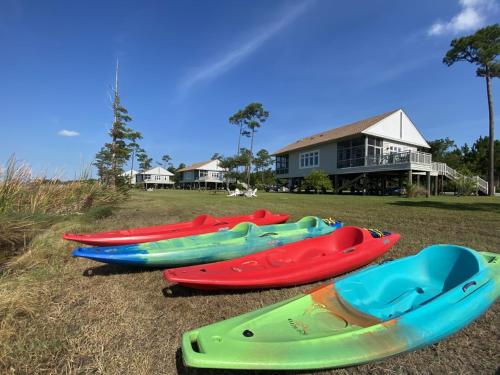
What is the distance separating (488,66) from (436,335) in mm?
28367

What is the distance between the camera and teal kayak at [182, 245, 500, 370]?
1.74 m

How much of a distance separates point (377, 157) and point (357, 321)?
23785 millimetres

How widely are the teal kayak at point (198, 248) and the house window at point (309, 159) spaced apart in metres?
26.8

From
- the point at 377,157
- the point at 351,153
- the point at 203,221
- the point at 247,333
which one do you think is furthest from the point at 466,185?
the point at 247,333

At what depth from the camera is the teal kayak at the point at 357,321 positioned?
174cm

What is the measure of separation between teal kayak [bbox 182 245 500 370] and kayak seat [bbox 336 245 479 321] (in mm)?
11

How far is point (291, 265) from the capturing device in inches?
138

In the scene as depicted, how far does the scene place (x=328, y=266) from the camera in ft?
11.7

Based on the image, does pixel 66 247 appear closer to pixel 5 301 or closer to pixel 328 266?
pixel 5 301

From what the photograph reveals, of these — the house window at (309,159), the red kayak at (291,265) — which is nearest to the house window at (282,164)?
the house window at (309,159)

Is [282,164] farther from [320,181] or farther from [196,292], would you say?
[196,292]

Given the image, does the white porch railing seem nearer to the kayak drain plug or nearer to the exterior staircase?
the exterior staircase

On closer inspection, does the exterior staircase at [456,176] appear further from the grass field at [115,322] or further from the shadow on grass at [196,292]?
the shadow on grass at [196,292]

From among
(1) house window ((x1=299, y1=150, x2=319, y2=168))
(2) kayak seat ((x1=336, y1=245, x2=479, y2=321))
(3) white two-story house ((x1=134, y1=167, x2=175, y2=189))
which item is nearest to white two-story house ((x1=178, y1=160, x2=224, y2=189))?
(3) white two-story house ((x1=134, y1=167, x2=175, y2=189))
